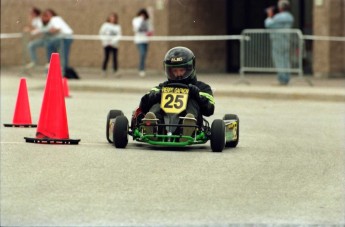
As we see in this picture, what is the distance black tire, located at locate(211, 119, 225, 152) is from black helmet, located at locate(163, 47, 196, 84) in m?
0.80

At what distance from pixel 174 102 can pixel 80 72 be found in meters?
20.0

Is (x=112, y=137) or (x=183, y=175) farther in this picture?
(x=112, y=137)

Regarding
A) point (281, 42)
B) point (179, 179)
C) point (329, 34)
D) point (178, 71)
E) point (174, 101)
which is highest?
point (178, 71)

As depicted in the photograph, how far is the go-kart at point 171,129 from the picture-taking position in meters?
13.0

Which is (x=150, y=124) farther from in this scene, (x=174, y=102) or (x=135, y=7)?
(x=135, y=7)

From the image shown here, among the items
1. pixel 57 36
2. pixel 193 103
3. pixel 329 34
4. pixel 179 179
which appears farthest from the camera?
pixel 57 36

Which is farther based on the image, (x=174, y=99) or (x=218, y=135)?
(x=174, y=99)

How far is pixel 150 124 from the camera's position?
13.1 m

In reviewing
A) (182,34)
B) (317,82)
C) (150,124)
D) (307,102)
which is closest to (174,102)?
(150,124)

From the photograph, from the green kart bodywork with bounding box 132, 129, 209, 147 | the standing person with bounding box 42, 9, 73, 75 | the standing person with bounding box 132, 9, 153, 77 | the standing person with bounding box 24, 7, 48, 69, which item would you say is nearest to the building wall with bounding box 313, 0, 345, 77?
the standing person with bounding box 132, 9, 153, 77

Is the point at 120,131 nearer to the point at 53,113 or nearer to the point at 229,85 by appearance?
the point at 53,113

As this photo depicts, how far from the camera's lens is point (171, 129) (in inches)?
519

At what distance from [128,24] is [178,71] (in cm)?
1915

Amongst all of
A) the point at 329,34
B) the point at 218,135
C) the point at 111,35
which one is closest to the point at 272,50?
the point at 329,34
